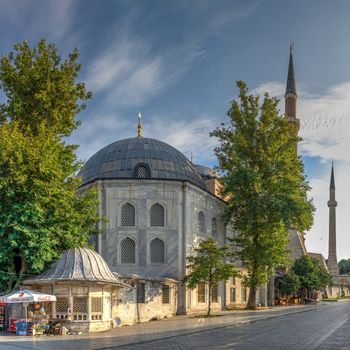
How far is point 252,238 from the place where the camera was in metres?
39.8

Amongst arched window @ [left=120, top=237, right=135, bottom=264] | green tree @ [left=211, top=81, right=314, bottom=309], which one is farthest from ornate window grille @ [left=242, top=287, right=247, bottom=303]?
arched window @ [left=120, top=237, right=135, bottom=264]

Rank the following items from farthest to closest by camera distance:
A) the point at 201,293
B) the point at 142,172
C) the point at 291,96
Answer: the point at 291,96 → the point at 201,293 → the point at 142,172

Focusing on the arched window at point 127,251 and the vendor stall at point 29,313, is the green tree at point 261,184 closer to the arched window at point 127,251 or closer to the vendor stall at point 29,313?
the arched window at point 127,251

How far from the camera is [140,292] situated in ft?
94.9

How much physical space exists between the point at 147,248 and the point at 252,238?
969 centimetres

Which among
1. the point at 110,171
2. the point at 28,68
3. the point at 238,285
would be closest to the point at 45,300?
the point at 28,68

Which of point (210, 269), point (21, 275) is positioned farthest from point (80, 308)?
point (210, 269)

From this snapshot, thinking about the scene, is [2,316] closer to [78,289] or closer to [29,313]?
[29,313]

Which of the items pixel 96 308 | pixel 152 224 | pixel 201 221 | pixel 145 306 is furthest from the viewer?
pixel 201 221

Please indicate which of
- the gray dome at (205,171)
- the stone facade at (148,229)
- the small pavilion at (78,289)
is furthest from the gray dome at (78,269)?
the gray dome at (205,171)

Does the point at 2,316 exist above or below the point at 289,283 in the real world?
above

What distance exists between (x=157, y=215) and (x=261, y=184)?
29.2 ft

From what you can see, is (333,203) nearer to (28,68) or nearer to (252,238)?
(252,238)

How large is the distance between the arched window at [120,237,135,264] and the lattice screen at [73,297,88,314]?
13.6 meters
